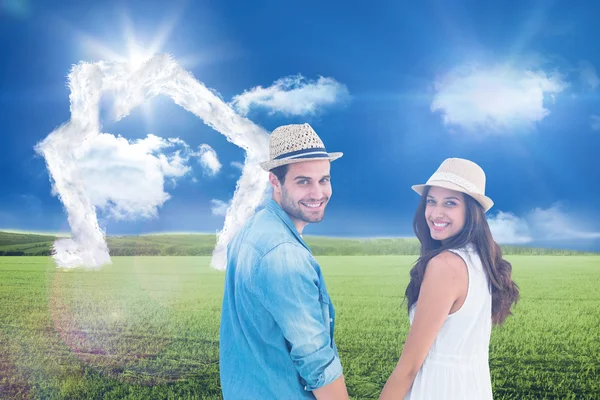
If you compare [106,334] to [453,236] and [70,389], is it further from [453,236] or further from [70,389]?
[453,236]

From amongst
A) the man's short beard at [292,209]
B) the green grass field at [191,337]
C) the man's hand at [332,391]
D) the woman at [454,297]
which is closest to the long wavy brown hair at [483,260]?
the woman at [454,297]

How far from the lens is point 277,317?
1.94 metres

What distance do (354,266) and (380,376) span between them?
13482mm

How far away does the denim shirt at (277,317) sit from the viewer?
194cm

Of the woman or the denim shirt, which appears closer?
the denim shirt

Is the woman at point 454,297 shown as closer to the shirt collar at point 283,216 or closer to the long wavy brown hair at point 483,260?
the long wavy brown hair at point 483,260

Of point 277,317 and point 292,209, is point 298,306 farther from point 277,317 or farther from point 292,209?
point 292,209

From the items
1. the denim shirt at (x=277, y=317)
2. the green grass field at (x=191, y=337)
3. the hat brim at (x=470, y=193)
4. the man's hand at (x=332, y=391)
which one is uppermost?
the hat brim at (x=470, y=193)

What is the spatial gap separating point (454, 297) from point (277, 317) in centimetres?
93

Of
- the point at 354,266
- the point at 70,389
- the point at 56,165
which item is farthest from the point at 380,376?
the point at 56,165

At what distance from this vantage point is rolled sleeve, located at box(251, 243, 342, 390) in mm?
1930

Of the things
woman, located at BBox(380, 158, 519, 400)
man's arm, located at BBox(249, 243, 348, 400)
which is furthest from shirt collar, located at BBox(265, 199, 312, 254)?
woman, located at BBox(380, 158, 519, 400)

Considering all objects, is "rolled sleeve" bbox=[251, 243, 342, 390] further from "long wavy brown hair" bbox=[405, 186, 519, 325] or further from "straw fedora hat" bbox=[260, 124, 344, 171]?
"long wavy brown hair" bbox=[405, 186, 519, 325]

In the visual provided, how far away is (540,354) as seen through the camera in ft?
23.8
